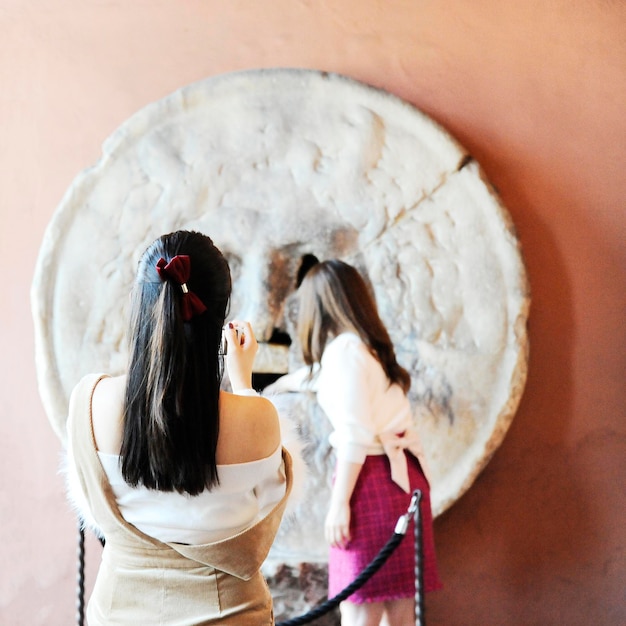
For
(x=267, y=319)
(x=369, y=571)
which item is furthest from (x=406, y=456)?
(x=267, y=319)

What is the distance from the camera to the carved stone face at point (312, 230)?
241 centimetres

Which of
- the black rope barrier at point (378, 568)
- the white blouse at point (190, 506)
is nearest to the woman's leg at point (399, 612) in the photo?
the black rope barrier at point (378, 568)

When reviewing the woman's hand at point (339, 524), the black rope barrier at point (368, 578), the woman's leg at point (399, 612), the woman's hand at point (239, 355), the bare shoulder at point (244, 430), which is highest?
the woman's hand at point (239, 355)

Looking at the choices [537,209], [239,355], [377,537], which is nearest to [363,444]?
[377,537]

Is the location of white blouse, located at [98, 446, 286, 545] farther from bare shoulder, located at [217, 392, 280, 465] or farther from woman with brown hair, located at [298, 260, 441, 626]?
woman with brown hair, located at [298, 260, 441, 626]

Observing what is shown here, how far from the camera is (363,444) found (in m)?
1.99

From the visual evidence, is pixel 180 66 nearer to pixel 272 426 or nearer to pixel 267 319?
pixel 267 319

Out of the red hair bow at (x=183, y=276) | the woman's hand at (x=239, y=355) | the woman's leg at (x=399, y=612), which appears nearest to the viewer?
the red hair bow at (x=183, y=276)

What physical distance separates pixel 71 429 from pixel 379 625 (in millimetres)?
1163

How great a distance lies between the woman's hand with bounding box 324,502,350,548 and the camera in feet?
6.54

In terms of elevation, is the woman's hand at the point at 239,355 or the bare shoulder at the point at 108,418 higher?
the woman's hand at the point at 239,355

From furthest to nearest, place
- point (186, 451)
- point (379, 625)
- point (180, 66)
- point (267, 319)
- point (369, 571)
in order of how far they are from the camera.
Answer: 1. point (180, 66)
2. point (267, 319)
3. point (379, 625)
4. point (369, 571)
5. point (186, 451)

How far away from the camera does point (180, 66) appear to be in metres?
2.61

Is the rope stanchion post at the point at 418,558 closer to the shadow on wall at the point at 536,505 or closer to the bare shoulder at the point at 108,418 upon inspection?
the shadow on wall at the point at 536,505
